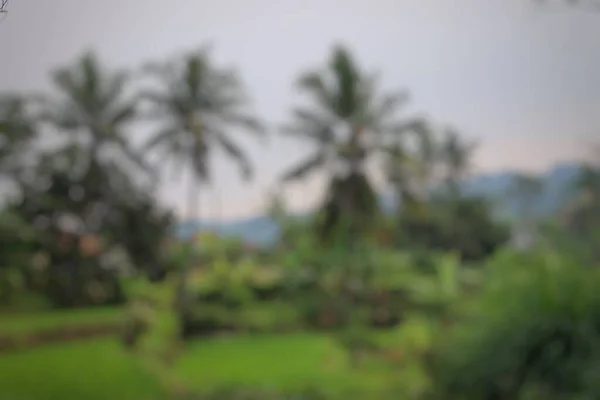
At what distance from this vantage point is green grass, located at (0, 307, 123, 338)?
247 centimetres

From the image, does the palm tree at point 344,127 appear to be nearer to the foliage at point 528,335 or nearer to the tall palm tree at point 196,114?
the tall palm tree at point 196,114

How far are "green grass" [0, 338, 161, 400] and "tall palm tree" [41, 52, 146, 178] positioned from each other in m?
0.63

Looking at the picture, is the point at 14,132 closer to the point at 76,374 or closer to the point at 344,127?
the point at 76,374

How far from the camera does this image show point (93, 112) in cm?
253

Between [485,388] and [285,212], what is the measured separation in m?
0.97

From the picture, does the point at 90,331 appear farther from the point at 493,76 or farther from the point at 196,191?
the point at 493,76

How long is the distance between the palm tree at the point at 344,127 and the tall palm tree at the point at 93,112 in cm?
58

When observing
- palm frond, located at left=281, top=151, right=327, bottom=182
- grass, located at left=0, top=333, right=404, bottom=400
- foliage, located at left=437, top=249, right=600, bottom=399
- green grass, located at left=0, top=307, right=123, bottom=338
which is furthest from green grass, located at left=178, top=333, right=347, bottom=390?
palm frond, located at left=281, top=151, right=327, bottom=182

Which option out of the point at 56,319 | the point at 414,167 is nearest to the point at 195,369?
the point at 56,319

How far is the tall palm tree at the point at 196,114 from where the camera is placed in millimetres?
2578

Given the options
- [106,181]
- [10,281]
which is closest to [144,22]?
[106,181]

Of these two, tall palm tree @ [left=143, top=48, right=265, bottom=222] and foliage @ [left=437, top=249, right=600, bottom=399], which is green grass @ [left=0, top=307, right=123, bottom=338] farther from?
foliage @ [left=437, top=249, right=600, bottom=399]

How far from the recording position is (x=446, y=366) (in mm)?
2652

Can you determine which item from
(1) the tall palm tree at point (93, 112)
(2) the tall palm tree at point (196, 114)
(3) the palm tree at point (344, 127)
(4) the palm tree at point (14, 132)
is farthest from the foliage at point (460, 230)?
(4) the palm tree at point (14, 132)
